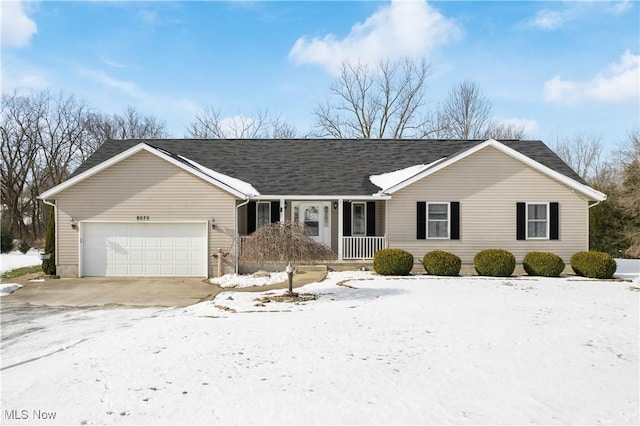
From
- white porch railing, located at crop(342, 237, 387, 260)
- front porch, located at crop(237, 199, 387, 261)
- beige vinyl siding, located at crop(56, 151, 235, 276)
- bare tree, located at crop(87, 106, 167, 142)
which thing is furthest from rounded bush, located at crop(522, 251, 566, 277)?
bare tree, located at crop(87, 106, 167, 142)

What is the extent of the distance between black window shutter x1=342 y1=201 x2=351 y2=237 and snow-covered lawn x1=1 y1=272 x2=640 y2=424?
699cm

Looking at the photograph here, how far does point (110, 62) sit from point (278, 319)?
17.2 m

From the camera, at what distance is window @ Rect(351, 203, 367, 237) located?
1736 centimetres

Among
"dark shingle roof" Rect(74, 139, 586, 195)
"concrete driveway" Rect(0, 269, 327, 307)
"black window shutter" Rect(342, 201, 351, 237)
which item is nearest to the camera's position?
"concrete driveway" Rect(0, 269, 327, 307)

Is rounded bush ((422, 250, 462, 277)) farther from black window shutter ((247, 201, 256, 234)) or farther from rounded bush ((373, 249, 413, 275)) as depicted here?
black window shutter ((247, 201, 256, 234))

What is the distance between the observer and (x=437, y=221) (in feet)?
52.1

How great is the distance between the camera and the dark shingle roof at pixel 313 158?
16969mm

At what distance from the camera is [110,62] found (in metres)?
20.0

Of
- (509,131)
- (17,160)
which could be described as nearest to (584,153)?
(509,131)

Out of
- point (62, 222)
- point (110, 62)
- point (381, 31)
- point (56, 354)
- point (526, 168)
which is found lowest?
point (56, 354)

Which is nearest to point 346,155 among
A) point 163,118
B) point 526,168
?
point 526,168

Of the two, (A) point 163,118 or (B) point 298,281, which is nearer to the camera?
(B) point 298,281

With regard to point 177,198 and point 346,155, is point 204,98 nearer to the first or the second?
point 346,155

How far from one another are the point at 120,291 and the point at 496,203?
13.0 m
